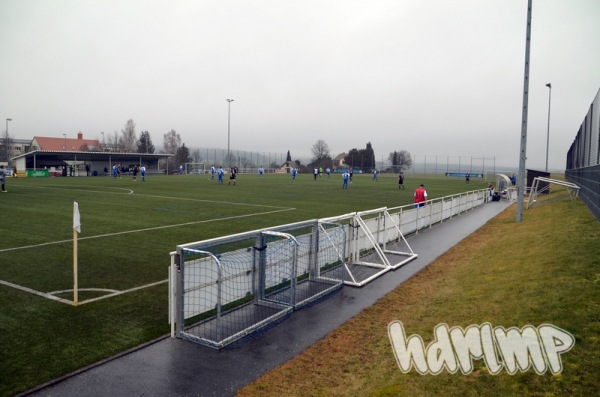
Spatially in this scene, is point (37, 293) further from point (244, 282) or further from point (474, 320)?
point (474, 320)

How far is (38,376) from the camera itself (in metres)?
5.07

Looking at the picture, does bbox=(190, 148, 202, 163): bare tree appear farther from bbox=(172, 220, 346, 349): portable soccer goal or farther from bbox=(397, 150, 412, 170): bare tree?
bbox=(172, 220, 346, 349): portable soccer goal

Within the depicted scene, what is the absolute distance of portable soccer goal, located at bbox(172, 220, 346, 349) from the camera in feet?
21.0

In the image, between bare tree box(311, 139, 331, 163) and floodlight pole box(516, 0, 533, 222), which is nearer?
floodlight pole box(516, 0, 533, 222)

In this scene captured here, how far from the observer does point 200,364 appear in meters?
5.59

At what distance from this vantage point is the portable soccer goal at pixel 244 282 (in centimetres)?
641

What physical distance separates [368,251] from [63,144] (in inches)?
4219

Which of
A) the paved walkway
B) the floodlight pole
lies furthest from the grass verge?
the floodlight pole

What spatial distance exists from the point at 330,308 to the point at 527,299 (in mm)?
3161

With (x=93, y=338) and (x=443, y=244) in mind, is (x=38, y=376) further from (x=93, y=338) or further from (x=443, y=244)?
(x=443, y=244)

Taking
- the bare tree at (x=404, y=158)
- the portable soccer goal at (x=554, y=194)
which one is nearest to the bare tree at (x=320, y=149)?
the bare tree at (x=404, y=158)

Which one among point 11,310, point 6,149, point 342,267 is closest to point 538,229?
point 342,267

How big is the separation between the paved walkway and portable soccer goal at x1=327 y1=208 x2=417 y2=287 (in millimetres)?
2149

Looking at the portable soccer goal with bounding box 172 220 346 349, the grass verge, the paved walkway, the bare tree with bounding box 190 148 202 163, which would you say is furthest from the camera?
the bare tree with bounding box 190 148 202 163
